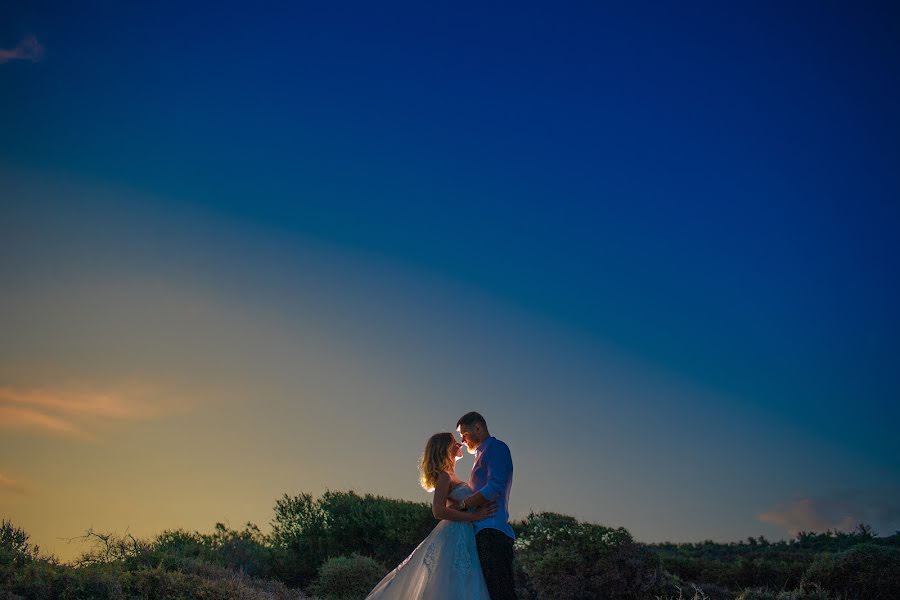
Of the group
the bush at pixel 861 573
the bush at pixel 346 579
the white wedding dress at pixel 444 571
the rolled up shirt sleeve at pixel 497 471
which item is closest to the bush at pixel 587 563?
the bush at pixel 861 573

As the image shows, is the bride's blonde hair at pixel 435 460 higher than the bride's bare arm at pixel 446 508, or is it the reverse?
the bride's blonde hair at pixel 435 460

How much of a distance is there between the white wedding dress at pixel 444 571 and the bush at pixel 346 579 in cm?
733

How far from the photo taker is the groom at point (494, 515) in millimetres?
8148

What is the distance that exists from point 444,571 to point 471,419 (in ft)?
5.61

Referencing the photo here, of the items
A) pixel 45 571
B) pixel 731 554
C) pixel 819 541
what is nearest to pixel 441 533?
pixel 45 571

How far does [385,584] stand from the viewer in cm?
884

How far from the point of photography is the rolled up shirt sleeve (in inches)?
319

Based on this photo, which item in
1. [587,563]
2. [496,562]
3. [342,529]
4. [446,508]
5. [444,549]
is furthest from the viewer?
[342,529]

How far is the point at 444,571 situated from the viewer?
8297 millimetres

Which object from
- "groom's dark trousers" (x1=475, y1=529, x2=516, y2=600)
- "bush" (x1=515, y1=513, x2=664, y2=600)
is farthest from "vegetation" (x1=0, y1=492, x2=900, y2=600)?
"groom's dark trousers" (x1=475, y1=529, x2=516, y2=600)

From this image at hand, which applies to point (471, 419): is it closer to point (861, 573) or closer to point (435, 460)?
point (435, 460)

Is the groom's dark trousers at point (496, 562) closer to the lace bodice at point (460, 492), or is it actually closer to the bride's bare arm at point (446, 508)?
the bride's bare arm at point (446, 508)

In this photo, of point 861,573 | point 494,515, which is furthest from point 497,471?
point 861,573

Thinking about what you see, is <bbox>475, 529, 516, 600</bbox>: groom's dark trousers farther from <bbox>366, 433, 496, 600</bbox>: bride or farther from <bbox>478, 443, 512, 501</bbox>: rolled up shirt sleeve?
<bbox>478, 443, 512, 501</bbox>: rolled up shirt sleeve
